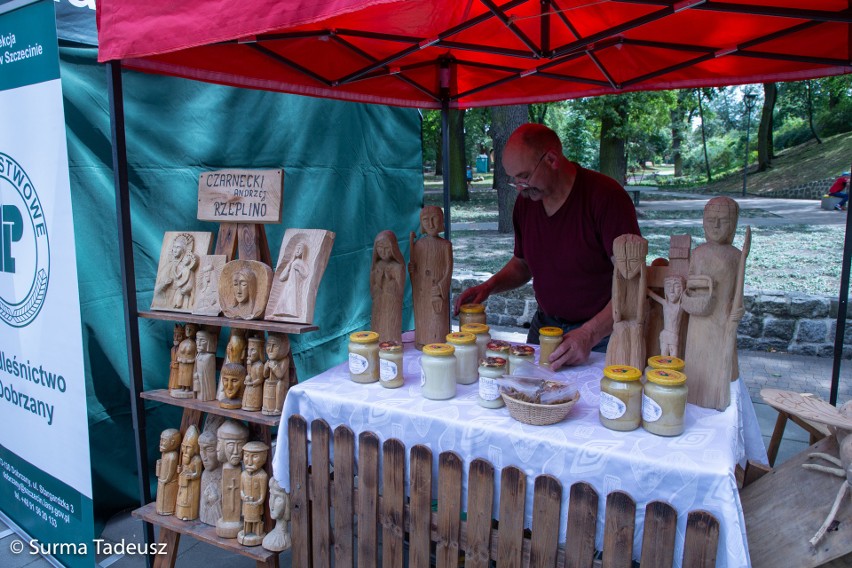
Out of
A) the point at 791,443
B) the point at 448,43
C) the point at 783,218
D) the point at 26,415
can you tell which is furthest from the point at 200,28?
the point at 783,218

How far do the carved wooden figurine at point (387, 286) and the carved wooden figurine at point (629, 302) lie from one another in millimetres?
A: 798

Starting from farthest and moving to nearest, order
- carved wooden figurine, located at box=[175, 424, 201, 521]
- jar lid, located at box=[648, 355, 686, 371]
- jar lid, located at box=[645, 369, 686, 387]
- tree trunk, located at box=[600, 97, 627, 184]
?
tree trunk, located at box=[600, 97, 627, 184]
carved wooden figurine, located at box=[175, 424, 201, 521]
jar lid, located at box=[648, 355, 686, 371]
jar lid, located at box=[645, 369, 686, 387]

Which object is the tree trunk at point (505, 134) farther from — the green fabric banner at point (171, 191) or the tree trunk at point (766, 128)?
the tree trunk at point (766, 128)

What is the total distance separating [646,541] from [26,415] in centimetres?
238

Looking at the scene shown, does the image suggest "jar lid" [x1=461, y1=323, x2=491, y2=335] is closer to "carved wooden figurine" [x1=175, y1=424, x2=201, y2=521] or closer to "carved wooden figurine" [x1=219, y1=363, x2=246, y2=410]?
"carved wooden figurine" [x1=219, y1=363, x2=246, y2=410]

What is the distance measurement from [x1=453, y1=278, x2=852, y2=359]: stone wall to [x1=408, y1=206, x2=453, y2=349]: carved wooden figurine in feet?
11.6

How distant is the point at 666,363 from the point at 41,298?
2.20m

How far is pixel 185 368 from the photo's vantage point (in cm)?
218

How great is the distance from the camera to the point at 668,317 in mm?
1700

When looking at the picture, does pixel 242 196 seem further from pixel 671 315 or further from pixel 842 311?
pixel 842 311

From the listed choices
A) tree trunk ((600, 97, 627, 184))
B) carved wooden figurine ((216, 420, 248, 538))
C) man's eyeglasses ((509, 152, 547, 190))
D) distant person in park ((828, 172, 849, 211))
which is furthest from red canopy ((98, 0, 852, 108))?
distant person in park ((828, 172, 849, 211))

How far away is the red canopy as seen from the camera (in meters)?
1.75

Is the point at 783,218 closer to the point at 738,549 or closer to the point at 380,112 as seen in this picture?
the point at 380,112

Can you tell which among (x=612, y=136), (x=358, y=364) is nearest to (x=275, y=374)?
(x=358, y=364)
